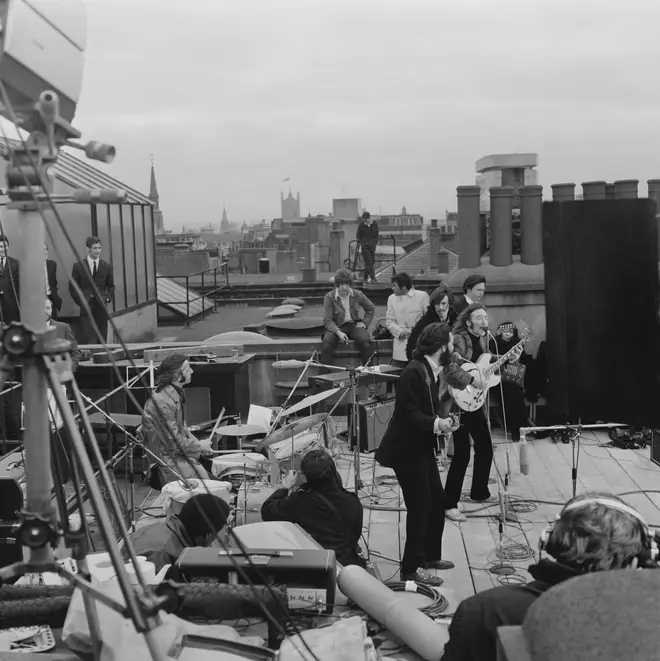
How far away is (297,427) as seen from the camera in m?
8.98

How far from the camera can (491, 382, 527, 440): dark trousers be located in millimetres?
11758

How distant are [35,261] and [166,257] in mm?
58599

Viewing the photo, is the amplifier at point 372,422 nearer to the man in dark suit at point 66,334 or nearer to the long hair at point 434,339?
the man in dark suit at point 66,334

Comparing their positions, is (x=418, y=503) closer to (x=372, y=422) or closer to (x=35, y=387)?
(x=372, y=422)

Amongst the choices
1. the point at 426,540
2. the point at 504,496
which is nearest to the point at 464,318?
the point at 504,496

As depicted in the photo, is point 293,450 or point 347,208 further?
point 347,208

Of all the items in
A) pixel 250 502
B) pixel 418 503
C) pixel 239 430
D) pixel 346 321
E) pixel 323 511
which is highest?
pixel 346 321

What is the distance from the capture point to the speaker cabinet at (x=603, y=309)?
14.4 ft

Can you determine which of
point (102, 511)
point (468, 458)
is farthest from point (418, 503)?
point (102, 511)

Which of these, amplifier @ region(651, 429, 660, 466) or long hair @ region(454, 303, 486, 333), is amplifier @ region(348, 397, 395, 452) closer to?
long hair @ region(454, 303, 486, 333)

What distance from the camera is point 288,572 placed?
15.0ft

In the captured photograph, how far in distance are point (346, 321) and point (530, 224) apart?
3.16 meters

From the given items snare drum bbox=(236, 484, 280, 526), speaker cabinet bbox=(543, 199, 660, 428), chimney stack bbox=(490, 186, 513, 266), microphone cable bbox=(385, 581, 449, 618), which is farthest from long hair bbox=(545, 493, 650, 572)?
chimney stack bbox=(490, 186, 513, 266)

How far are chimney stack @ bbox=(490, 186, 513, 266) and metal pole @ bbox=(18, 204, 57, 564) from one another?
11832mm
